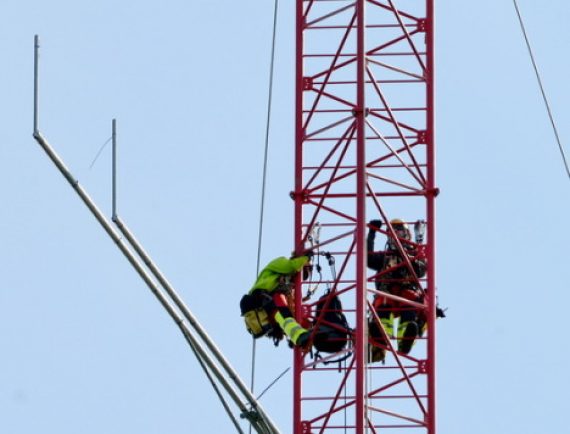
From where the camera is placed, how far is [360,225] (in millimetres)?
86500

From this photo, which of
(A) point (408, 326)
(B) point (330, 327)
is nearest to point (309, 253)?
(B) point (330, 327)

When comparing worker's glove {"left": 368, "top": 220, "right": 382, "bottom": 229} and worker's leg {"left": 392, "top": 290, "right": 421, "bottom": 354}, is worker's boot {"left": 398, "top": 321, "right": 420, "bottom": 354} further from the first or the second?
worker's glove {"left": 368, "top": 220, "right": 382, "bottom": 229}

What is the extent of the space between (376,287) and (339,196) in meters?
1.89

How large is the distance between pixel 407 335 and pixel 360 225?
2.90 metres

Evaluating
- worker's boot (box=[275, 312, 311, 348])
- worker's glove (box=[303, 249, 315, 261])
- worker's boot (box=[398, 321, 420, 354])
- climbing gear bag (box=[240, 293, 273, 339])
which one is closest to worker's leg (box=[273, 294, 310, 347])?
worker's boot (box=[275, 312, 311, 348])

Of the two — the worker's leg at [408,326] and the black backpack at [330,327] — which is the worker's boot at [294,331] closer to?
the black backpack at [330,327]

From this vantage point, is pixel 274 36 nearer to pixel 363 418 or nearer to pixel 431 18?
pixel 431 18

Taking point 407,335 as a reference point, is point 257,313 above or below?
above

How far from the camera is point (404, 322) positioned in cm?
8838

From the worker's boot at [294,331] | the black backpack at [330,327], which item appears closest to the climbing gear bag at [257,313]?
the worker's boot at [294,331]

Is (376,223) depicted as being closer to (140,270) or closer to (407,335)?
(407,335)

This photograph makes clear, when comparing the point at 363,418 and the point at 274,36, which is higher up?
the point at 274,36

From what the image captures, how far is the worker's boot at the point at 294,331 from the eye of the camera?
8719 cm

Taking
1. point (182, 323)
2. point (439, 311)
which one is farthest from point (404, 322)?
point (182, 323)
